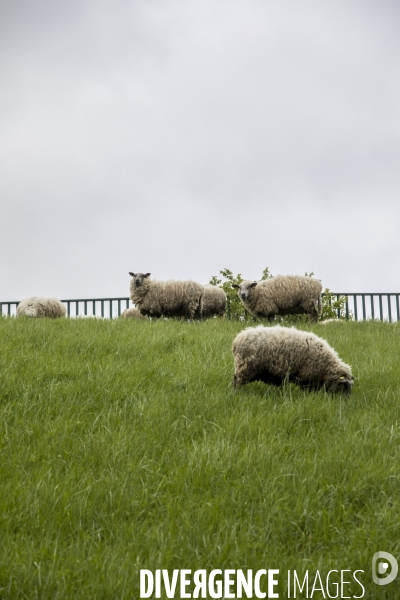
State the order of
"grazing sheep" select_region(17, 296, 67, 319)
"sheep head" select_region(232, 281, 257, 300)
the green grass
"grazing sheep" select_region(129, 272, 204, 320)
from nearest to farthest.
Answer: the green grass
"sheep head" select_region(232, 281, 257, 300)
"grazing sheep" select_region(129, 272, 204, 320)
"grazing sheep" select_region(17, 296, 67, 319)

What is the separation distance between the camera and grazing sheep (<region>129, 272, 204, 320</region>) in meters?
13.1

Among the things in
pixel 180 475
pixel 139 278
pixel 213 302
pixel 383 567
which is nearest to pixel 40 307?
pixel 139 278

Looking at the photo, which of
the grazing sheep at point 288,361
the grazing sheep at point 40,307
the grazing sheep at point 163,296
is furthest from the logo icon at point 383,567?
the grazing sheep at point 40,307

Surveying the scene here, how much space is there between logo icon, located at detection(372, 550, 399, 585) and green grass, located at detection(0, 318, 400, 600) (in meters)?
0.05

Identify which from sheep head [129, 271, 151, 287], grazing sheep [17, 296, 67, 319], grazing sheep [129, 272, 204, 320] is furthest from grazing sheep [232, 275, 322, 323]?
grazing sheep [17, 296, 67, 319]

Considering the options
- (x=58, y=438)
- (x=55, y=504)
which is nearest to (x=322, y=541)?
(x=55, y=504)

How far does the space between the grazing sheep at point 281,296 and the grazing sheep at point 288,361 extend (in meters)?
6.18

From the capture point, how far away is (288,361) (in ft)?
19.8

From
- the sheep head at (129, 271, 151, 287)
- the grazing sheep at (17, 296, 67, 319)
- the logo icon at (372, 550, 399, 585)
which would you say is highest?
the sheep head at (129, 271, 151, 287)

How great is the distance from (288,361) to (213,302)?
34.4 feet

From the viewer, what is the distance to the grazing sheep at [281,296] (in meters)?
12.6

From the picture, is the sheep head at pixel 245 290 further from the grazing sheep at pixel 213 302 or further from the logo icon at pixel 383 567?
the logo icon at pixel 383 567

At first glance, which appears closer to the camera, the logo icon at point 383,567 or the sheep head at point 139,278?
the logo icon at point 383,567

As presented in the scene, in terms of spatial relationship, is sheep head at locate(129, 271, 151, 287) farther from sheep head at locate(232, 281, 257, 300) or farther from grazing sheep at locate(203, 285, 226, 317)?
grazing sheep at locate(203, 285, 226, 317)
